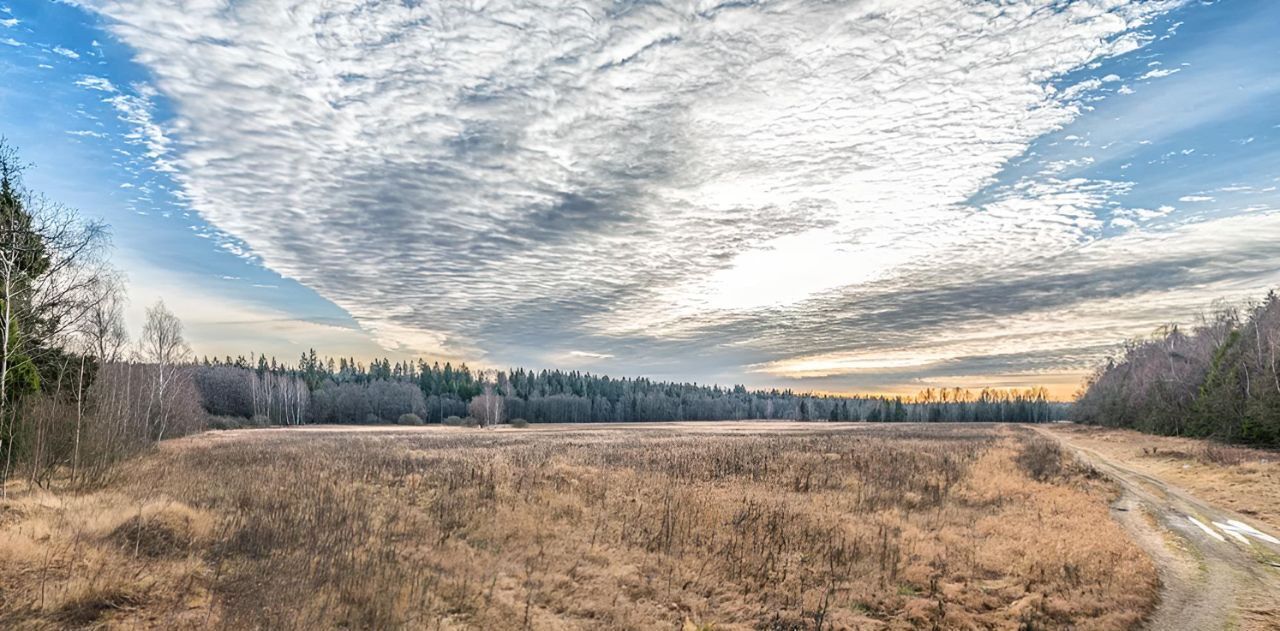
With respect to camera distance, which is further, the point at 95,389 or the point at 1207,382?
the point at 1207,382

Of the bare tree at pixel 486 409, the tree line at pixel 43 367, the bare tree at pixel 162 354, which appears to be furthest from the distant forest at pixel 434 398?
the tree line at pixel 43 367

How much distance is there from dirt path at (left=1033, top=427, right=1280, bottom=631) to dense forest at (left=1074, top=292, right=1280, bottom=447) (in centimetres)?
2822

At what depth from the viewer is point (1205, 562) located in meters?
12.8

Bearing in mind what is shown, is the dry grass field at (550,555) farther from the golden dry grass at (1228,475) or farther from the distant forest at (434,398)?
the distant forest at (434,398)

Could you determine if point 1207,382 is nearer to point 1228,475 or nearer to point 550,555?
point 1228,475

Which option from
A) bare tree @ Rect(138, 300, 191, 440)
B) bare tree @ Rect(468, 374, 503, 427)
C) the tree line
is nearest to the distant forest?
bare tree @ Rect(468, 374, 503, 427)

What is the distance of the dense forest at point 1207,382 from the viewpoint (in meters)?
40.7

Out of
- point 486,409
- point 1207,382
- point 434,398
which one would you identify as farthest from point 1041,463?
point 434,398

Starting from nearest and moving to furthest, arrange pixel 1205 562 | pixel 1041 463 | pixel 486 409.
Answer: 1. pixel 1205 562
2. pixel 1041 463
3. pixel 486 409

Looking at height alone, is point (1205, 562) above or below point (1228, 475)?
above

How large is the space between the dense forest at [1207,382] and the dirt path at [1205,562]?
28217 mm

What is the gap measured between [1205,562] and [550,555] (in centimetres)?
1410

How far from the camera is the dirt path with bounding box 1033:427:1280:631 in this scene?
952cm

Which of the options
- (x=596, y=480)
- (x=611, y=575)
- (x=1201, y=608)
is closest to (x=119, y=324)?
(x=596, y=480)
